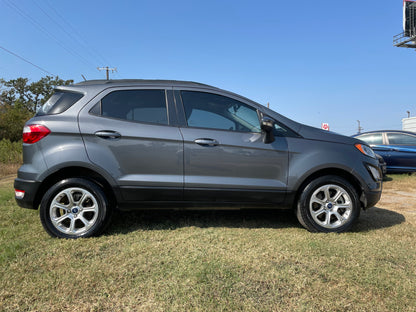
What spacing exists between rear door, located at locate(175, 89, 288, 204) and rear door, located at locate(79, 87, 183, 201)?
161mm

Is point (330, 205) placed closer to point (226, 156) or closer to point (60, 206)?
point (226, 156)

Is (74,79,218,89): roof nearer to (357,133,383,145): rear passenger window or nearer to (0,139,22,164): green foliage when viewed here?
(357,133,383,145): rear passenger window

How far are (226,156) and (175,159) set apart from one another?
569mm

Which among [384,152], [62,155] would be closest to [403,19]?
[384,152]

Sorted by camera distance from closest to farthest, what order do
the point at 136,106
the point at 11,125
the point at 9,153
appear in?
the point at 136,106 → the point at 9,153 → the point at 11,125

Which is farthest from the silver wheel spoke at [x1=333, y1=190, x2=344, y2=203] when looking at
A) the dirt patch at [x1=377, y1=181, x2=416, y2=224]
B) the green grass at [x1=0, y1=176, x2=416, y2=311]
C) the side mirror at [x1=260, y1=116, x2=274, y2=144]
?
the dirt patch at [x1=377, y1=181, x2=416, y2=224]

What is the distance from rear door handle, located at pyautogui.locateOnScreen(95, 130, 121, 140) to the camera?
118 inches

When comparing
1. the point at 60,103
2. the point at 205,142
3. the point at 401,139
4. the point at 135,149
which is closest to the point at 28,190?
the point at 60,103

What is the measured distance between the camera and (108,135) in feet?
9.89

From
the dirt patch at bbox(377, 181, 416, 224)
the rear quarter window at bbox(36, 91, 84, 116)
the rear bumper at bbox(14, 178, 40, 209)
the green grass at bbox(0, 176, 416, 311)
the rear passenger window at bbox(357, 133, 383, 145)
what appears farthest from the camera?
the rear passenger window at bbox(357, 133, 383, 145)

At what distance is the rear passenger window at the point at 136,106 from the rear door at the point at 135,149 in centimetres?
1

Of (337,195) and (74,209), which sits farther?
(337,195)

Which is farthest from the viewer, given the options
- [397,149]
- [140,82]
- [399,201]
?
[397,149]

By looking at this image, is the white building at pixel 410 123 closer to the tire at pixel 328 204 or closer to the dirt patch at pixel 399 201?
the dirt patch at pixel 399 201
